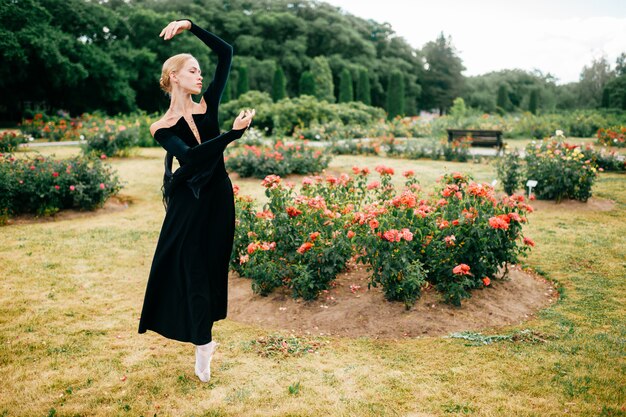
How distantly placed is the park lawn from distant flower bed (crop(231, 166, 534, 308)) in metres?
0.56

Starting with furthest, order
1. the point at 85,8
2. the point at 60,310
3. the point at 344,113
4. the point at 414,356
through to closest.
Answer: the point at 85,8 → the point at 344,113 → the point at 60,310 → the point at 414,356

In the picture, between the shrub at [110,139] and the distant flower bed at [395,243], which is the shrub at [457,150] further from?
the distant flower bed at [395,243]

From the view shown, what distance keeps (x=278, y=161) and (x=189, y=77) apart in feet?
26.4

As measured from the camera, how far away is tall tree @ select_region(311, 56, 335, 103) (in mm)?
32594

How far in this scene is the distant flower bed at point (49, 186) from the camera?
7.95 m

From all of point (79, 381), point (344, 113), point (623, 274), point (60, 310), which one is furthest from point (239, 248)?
point (344, 113)

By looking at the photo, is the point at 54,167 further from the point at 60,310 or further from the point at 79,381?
the point at 79,381

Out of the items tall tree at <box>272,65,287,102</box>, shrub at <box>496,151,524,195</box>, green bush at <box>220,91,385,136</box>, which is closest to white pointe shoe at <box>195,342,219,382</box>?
shrub at <box>496,151,524,195</box>

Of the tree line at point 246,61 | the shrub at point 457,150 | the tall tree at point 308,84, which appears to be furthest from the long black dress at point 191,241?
the tall tree at point 308,84

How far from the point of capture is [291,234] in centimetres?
473

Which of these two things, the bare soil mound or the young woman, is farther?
the bare soil mound

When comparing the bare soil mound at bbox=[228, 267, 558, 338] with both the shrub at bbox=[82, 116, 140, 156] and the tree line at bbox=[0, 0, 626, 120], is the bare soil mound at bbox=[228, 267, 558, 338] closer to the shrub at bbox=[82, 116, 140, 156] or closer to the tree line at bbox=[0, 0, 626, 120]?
the shrub at bbox=[82, 116, 140, 156]

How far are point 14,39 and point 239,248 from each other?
928 inches

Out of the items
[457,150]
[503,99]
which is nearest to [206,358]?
[457,150]
